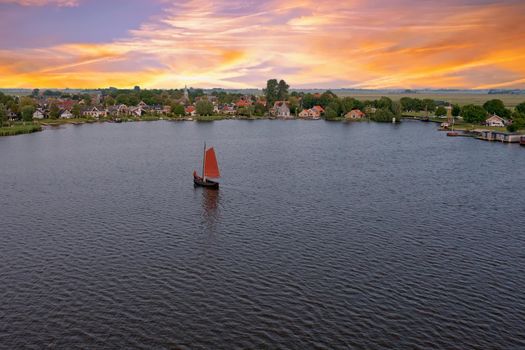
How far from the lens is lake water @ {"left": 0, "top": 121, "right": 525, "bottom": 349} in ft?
121

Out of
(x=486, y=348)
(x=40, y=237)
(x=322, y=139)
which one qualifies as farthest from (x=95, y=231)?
(x=322, y=139)

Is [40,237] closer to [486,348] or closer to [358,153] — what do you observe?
[486,348]

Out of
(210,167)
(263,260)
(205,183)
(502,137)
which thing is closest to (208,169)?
(210,167)

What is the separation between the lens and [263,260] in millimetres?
51062

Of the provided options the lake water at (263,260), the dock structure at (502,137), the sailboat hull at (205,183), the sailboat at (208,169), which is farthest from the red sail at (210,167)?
the dock structure at (502,137)

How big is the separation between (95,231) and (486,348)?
163 feet

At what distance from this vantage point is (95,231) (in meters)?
60.5

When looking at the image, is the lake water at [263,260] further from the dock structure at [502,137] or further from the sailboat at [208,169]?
the dock structure at [502,137]

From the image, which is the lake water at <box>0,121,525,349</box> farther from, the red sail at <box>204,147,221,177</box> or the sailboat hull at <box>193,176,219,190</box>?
the red sail at <box>204,147,221,177</box>

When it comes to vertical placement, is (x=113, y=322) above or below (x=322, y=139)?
below

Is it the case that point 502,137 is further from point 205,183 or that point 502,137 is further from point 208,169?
point 205,183

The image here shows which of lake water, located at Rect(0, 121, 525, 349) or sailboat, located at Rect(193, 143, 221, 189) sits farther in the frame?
sailboat, located at Rect(193, 143, 221, 189)

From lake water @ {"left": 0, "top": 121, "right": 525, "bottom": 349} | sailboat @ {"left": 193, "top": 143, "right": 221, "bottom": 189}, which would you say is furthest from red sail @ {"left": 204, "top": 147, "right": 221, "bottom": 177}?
lake water @ {"left": 0, "top": 121, "right": 525, "bottom": 349}

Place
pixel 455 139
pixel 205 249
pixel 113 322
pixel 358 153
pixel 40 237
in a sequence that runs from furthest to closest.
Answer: pixel 455 139 → pixel 358 153 → pixel 40 237 → pixel 205 249 → pixel 113 322
